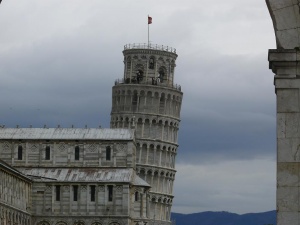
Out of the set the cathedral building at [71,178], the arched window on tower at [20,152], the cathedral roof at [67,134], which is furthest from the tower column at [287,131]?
the arched window on tower at [20,152]

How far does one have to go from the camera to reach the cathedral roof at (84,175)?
Answer: 13275 cm

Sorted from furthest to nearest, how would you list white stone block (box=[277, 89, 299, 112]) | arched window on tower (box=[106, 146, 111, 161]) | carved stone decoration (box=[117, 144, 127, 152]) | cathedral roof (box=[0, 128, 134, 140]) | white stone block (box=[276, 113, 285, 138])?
cathedral roof (box=[0, 128, 134, 140]) → carved stone decoration (box=[117, 144, 127, 152]) → arched window on tower (box=[106, 146, 111, 161]) → white stone block (box=[277, 89, 299, 112]) → white stone block (box=[276, 113, 285, 138])

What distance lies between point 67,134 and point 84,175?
7619 mm

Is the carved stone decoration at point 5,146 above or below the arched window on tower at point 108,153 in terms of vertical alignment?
above

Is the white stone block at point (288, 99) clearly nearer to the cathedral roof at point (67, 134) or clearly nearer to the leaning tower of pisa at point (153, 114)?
the cathedral roof at point (67, 134)

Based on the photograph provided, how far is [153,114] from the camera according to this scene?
568 feet

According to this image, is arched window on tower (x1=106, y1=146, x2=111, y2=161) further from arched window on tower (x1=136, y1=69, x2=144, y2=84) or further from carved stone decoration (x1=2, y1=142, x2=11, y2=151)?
arched window on tower (x1=136, y1=69, x2=144, y2=84)

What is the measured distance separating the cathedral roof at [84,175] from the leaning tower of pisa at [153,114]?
1284 inches

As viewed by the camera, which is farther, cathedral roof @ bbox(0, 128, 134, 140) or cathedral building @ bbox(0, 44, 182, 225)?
cathedral roof @ bbox(0, 128, 134, 140)

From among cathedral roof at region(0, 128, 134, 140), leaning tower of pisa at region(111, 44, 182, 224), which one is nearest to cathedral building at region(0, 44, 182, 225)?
cathedral roof at region(0, 128, 134, 140)

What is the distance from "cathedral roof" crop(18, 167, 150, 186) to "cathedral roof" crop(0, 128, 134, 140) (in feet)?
14.2

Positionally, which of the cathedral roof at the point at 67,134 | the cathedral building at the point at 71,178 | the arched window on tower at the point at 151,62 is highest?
the arched window on tower at the point at 151,62

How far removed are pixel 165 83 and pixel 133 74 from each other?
16.7 ft

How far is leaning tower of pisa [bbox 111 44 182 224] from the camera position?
171375 mm
